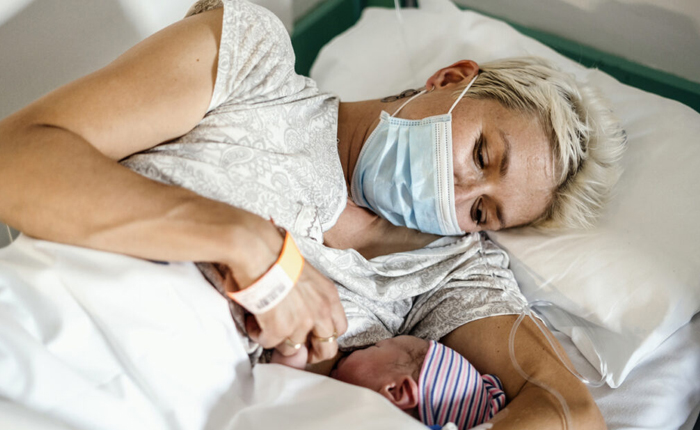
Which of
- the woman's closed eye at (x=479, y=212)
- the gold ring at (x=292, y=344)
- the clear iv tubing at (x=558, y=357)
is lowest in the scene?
the clear iv tubing at (x=558, y=357)

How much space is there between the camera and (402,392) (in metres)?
1.23

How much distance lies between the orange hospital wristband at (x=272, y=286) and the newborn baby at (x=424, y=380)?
209 millimetres

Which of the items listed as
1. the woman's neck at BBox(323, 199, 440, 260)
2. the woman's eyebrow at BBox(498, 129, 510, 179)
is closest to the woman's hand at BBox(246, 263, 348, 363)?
the woman's neck at BBox(323, 199, 440, 260)

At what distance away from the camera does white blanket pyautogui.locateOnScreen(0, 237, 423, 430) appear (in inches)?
36.6

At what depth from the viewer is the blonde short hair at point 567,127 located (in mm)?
1498

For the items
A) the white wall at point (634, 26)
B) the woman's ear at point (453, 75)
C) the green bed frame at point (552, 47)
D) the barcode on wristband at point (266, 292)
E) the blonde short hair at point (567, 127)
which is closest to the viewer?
the barcode on wristband at point (266, 292)

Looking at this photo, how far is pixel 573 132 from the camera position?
153 centimetres

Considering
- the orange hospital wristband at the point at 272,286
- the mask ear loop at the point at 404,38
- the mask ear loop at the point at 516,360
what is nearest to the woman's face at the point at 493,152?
the mask ear loop at the point at 516,360

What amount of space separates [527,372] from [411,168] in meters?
0.59

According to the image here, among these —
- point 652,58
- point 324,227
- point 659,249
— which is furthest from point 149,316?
point 652,58

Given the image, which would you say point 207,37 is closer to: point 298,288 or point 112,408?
point 298,288

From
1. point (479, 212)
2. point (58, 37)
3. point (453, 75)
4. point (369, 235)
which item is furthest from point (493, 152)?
point (58, 37)

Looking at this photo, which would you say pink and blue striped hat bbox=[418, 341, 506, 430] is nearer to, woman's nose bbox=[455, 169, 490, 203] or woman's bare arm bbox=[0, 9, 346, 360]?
woman's bare arm bbox=[0, 9, 346, 360]

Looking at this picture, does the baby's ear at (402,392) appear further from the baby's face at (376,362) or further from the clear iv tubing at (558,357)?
the clear iv tubing at (558,357)
